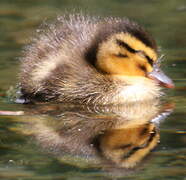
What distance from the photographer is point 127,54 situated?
5.52 meters

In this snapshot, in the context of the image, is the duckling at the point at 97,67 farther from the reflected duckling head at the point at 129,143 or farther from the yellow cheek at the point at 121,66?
the reflected duckling head at the point at 129,143

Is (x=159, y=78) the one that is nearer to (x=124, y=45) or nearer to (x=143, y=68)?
(x=143, y=68)

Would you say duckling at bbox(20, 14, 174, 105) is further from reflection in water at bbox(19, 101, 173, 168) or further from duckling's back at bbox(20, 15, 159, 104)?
reflection in water at bbox(19, 101, 173, 168)

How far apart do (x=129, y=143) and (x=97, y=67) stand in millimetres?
1270

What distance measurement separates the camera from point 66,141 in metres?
4.46

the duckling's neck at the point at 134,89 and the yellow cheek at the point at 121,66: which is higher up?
the yellow cheek at the point at 121,66

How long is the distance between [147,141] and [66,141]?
491mm

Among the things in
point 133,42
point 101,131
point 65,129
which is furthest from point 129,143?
point 133,42

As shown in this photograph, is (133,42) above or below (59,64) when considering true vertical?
above

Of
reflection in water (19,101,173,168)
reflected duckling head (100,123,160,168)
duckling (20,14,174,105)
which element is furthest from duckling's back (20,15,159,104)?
reflected duckling head (100,123,160,168)

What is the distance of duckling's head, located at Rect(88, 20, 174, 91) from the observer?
5.40 m

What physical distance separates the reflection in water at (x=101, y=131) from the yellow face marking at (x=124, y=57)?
0.27m

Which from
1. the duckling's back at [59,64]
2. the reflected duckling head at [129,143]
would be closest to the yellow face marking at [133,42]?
the duckling's back at [59,64]

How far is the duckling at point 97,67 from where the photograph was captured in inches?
215
